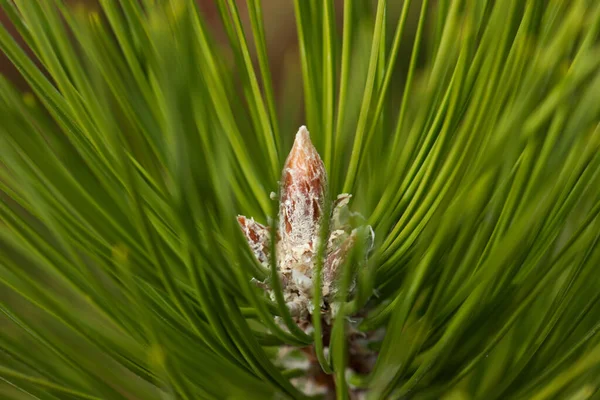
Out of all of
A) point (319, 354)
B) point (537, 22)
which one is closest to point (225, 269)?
point (319, 354)

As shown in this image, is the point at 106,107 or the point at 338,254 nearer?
the point at 106,107

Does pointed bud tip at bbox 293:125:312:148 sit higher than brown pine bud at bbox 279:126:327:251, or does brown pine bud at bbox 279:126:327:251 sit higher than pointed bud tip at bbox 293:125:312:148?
pointed bud tip at bbox 293:125:312:148

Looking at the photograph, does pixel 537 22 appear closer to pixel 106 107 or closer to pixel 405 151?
pixel 405 151

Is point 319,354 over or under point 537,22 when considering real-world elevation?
under

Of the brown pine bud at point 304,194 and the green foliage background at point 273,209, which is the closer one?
the green foliage background at point 273,209

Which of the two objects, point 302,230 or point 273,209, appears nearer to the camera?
point 273,209

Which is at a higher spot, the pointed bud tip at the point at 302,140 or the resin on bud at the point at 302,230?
the pointed bud tip at the point at 302,140

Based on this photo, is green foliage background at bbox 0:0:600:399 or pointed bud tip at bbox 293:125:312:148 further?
pointed bud tip at bbox 293:125:312:148

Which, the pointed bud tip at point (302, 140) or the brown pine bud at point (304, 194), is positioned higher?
the pointed bud tip at point (302, 140)
